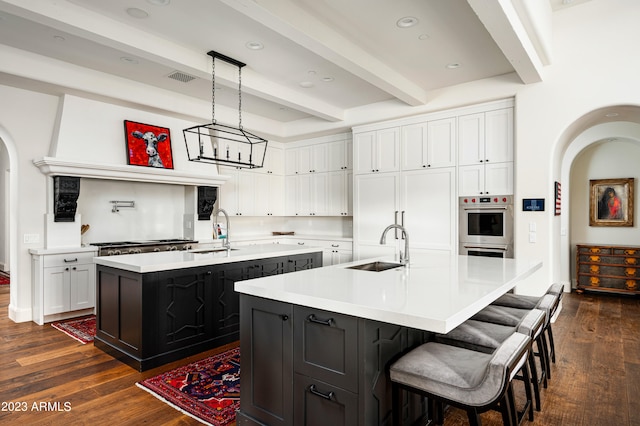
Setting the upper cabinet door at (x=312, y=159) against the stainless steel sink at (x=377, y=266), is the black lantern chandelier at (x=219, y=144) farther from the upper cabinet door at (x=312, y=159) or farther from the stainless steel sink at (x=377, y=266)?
the stainless steel sink at (x=377, y=266)

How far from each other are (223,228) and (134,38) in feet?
12.1

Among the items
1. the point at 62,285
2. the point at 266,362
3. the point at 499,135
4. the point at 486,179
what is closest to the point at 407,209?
the point at 486,179

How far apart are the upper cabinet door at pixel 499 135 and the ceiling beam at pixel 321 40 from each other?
1.09 meters

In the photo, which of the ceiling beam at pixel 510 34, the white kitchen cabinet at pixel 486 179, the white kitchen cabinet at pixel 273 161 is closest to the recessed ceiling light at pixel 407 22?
the ceiling beam at pixel 510 34

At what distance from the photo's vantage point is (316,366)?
6.33 feet

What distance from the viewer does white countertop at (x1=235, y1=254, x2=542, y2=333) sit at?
1.65m

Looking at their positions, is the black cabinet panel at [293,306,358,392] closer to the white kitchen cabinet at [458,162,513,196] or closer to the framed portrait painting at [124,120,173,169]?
the white kitchen cabinet at [458,162,513,196]

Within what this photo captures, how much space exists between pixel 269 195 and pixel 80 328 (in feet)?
12.8

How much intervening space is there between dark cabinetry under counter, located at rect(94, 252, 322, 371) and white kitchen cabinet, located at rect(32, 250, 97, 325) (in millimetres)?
1299

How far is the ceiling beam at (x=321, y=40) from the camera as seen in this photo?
2.87 m

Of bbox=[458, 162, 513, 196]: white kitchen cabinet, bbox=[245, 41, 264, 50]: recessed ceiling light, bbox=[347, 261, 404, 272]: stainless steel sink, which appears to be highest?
bbox=[245, 41, 264, 50]: recessed ceiling light

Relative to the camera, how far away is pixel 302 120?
693cm

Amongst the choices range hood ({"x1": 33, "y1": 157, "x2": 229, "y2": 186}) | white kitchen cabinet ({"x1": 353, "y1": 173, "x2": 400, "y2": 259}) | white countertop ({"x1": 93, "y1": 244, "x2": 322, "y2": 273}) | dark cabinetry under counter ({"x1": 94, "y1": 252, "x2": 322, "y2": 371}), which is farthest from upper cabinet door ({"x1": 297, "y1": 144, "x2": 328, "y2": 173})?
dark cabinetry under counter ({"x1": 94, "y1": 252, "x2": 322, "y2": 371})

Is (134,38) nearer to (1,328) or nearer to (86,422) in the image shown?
(86,422)
